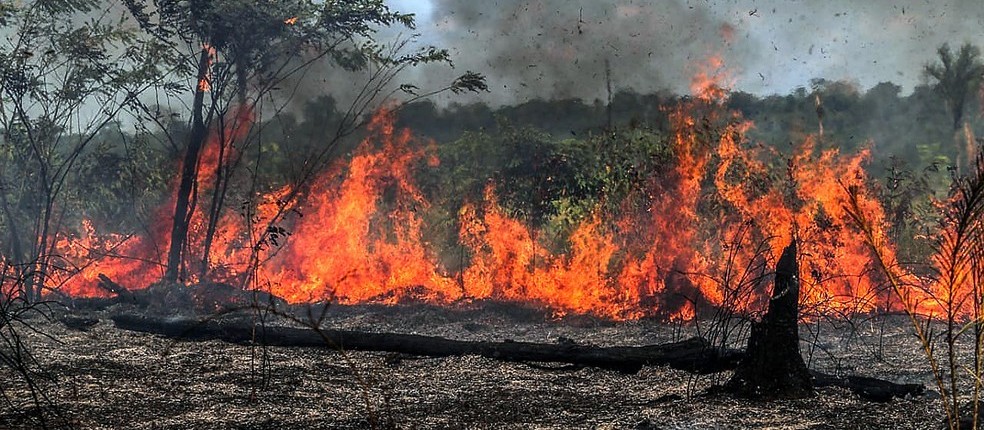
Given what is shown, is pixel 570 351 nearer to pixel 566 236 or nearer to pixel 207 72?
pixel 566 236

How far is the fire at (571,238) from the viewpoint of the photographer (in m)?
12.5

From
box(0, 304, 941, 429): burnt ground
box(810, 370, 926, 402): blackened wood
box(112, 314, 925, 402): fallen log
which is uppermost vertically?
Result: box(112, 314, 925, 402): fallen log

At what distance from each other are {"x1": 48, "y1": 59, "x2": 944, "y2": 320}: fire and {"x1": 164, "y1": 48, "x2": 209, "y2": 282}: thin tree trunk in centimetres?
52

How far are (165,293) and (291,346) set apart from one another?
5.62m

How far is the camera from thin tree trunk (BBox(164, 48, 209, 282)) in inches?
574

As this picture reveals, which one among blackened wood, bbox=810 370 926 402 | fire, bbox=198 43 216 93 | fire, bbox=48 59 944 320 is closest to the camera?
blackened wood, bbox=810 370 926 402

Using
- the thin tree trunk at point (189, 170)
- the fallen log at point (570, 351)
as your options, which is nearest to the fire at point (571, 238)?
the thin tree trunk at point (189, 170)

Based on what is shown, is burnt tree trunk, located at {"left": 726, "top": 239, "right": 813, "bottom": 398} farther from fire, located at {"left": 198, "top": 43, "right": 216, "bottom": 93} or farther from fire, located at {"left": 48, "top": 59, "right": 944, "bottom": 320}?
fire, located at {"left": 198, "top": 43, "right": 216, "bottom": 93}

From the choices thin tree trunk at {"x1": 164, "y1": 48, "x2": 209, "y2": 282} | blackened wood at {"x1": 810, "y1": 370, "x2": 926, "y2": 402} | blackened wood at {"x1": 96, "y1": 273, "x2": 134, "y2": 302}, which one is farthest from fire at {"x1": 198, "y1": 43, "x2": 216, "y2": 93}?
blackened wood at {"x1": 810, "y1": 370, "x2": 926, "y2": 402}

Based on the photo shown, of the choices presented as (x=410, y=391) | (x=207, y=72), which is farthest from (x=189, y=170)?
(x=410, y=391)

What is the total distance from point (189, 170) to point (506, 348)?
9645mm

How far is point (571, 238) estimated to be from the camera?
13.7 meters

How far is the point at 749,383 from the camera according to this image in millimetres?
6273

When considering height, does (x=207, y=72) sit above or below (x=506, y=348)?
above
